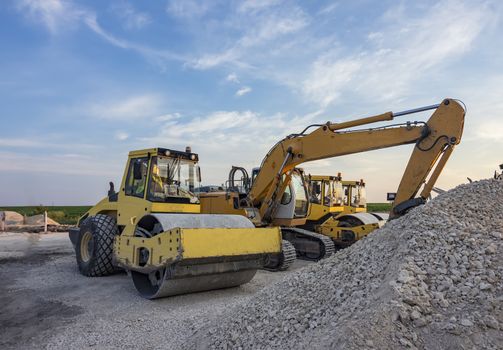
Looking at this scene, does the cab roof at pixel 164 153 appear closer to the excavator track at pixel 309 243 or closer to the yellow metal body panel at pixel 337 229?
the excavator track at pixel 309 243

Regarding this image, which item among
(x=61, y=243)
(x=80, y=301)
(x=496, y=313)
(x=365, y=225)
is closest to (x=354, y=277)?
(x=496, y=313)

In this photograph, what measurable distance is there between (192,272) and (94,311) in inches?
58.3

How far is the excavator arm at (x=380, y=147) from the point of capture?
323 inches

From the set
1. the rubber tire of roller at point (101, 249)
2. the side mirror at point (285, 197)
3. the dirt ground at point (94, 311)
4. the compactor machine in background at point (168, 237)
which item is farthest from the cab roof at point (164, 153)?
the side mirror at point (285, 197)

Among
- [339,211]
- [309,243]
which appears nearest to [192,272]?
[309,243]

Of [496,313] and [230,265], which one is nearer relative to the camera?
[496,313]

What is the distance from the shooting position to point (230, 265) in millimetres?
6965

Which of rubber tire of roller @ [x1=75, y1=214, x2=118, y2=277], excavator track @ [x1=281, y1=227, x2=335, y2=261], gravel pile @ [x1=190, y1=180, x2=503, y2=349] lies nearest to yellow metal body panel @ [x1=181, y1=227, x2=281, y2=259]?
gravel pile @ [x1=190, y1=180, x2=503, y2=349]

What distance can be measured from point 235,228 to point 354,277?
269 cm

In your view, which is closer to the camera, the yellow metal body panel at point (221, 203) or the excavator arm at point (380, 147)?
the excavator arm at point (380, 147)

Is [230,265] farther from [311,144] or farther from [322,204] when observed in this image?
[322,204]

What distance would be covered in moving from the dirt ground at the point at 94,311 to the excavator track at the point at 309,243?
2.30m

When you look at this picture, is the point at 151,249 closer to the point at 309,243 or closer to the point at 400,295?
the point at 400,295

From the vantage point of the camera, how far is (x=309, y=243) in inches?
456
